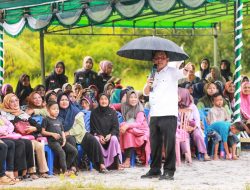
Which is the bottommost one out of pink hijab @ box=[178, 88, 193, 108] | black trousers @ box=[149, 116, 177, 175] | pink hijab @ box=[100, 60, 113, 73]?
black trousers @ box=[149, 116, 177, 175]

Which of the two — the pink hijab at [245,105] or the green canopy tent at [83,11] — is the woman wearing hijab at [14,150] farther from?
the pink hijab at [245,105]

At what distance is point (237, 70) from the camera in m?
14.5

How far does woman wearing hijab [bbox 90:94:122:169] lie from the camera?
13.0 meters

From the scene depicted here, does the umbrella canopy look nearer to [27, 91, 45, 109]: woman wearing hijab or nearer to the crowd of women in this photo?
the crowd of women

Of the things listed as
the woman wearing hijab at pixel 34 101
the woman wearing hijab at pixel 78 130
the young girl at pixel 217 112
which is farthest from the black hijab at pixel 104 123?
the young girl at pixel 217 112

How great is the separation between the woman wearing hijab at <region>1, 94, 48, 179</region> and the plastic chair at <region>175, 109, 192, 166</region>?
254cm

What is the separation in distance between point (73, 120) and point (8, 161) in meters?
1.71

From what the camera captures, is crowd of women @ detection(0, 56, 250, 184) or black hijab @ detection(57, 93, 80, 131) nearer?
crowd of women @ detection(0, 56, 250, 184)

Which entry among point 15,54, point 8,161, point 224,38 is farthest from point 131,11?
point 224,38

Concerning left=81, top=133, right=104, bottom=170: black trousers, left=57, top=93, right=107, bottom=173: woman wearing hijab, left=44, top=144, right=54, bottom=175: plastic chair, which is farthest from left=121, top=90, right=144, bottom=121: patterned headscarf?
left=44, top=144, right=54, bottom=175: plastic chair

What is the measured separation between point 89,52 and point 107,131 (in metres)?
28.4

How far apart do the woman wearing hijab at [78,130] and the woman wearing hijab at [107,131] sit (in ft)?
0.72

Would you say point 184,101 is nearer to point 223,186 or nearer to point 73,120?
point 73,120

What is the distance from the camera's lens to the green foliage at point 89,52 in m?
38.3
